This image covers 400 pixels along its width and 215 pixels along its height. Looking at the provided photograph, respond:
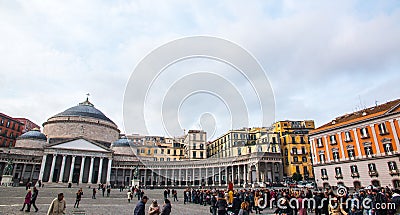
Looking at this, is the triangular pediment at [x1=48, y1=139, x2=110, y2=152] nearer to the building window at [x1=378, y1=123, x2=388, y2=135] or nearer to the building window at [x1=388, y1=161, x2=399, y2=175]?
the building window at [x1=378, y1=123, x2=388, y2=135]

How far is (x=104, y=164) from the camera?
6231cm

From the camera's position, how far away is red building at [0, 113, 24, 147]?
68000mm

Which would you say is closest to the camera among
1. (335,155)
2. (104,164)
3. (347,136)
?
(347,136)

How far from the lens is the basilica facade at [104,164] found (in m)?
53.8

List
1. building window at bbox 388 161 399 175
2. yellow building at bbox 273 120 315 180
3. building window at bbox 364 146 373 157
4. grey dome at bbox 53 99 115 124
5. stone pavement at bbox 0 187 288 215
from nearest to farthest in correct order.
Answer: stone pavement at bbox 0 187 288 215 < building window at bbox 388 161 399 175 < building window at bbox 364 146 373 157 < yellow building at bbox 273 120 315 180 < grey dome at bbox 53 99 115 124

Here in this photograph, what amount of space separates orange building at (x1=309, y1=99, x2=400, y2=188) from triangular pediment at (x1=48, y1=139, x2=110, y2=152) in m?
50.2

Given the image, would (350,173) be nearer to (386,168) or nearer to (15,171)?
(386,168)

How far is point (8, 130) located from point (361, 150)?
8903cm

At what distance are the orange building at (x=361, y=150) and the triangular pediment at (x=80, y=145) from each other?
5018cm

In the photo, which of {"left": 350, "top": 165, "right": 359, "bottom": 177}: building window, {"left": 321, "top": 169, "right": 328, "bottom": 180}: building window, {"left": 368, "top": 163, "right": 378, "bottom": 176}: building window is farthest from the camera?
{"left": 321, "top": 169, "right": 328, "bottom": 180}: building window

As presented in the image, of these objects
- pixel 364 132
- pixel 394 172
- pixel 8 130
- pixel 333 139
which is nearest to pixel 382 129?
pixel 364 132

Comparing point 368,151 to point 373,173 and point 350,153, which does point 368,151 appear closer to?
point 350,153

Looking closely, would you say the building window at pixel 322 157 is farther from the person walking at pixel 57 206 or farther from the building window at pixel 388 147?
the person walking at pixel 57 206

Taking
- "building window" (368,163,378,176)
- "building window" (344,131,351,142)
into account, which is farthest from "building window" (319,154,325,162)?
"building window" (368,163,378,176)
